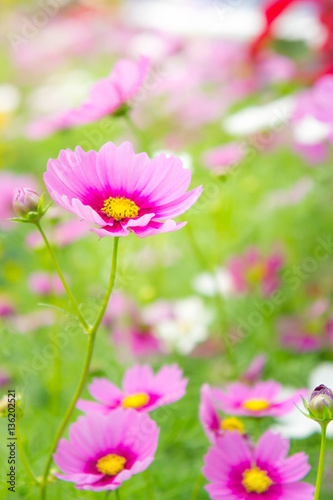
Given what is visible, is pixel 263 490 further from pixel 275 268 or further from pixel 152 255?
pixel 152 255

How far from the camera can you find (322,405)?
43 centimetres

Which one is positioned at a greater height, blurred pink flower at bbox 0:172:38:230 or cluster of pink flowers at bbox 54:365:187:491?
blurred pink flower at bbox 0:172:38:230

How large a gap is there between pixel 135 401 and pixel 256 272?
553 millimetres

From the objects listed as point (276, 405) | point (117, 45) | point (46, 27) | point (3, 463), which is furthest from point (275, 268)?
point (46, 27)

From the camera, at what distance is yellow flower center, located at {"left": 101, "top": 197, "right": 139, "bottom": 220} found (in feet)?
1.60

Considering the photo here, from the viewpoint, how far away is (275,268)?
3.56 feet

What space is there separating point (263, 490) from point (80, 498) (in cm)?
20

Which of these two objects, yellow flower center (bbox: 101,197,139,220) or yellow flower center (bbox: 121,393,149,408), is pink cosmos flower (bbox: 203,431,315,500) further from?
yellow flower center (bbox: 101,197,139,220)

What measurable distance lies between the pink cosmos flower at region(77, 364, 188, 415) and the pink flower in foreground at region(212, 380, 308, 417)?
6 cm

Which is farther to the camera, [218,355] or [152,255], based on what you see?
[152,255]

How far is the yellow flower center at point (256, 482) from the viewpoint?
0.51 m

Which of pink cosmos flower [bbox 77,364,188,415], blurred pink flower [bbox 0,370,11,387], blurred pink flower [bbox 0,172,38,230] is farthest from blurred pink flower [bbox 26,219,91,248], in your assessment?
pink cosmos flower [bbox 77,364,188,415]

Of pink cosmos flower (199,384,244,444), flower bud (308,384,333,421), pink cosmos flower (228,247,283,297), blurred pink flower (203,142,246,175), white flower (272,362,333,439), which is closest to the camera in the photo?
flower bud (308,384,333,421)

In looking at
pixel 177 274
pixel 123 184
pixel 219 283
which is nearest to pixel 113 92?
pixel 123 184
